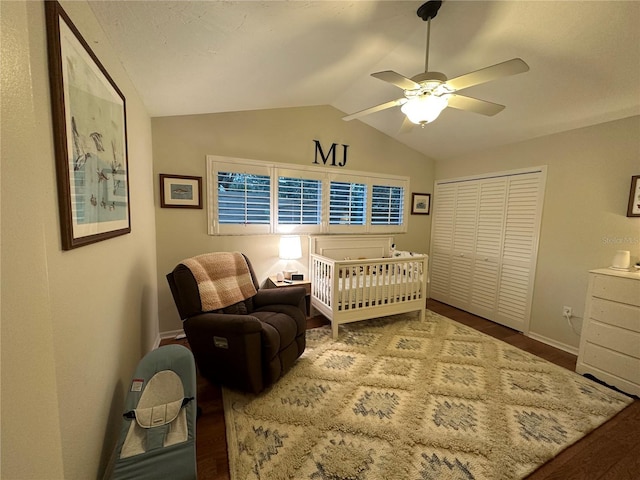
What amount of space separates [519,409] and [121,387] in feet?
8.49

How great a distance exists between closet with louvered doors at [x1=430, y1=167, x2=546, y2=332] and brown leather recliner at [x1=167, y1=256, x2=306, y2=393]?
2717 millimetres

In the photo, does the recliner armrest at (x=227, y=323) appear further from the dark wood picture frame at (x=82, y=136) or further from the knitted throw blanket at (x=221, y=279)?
the dark wood picture frame at (x=82, y=136)

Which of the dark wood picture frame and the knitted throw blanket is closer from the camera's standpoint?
the dark wood picture frame

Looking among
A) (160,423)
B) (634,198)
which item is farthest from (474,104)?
(160,423)

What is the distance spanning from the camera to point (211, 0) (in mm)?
1161

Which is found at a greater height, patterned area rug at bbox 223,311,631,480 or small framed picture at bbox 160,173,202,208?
small framed picture at bbox 160,173,202,208

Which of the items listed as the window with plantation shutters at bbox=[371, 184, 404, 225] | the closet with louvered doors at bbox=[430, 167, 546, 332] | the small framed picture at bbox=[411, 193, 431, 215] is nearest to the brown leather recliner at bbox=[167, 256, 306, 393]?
the window with plantation shutters at bbox=[371, 184, 404, 225]

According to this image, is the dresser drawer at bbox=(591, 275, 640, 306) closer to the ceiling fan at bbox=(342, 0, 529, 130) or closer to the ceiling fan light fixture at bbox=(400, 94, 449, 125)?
the ceiling fan at bbox=(342, 0, 529, 130)

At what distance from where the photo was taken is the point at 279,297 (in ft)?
8.15

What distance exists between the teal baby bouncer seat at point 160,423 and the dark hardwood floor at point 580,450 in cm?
29

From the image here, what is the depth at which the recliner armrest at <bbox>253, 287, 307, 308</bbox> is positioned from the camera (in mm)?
2465

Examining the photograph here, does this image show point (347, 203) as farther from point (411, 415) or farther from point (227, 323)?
point (411, 415)

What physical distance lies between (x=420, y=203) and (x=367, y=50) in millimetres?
2601

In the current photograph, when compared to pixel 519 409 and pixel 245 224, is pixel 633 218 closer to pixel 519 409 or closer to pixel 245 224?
pixel 519 409
